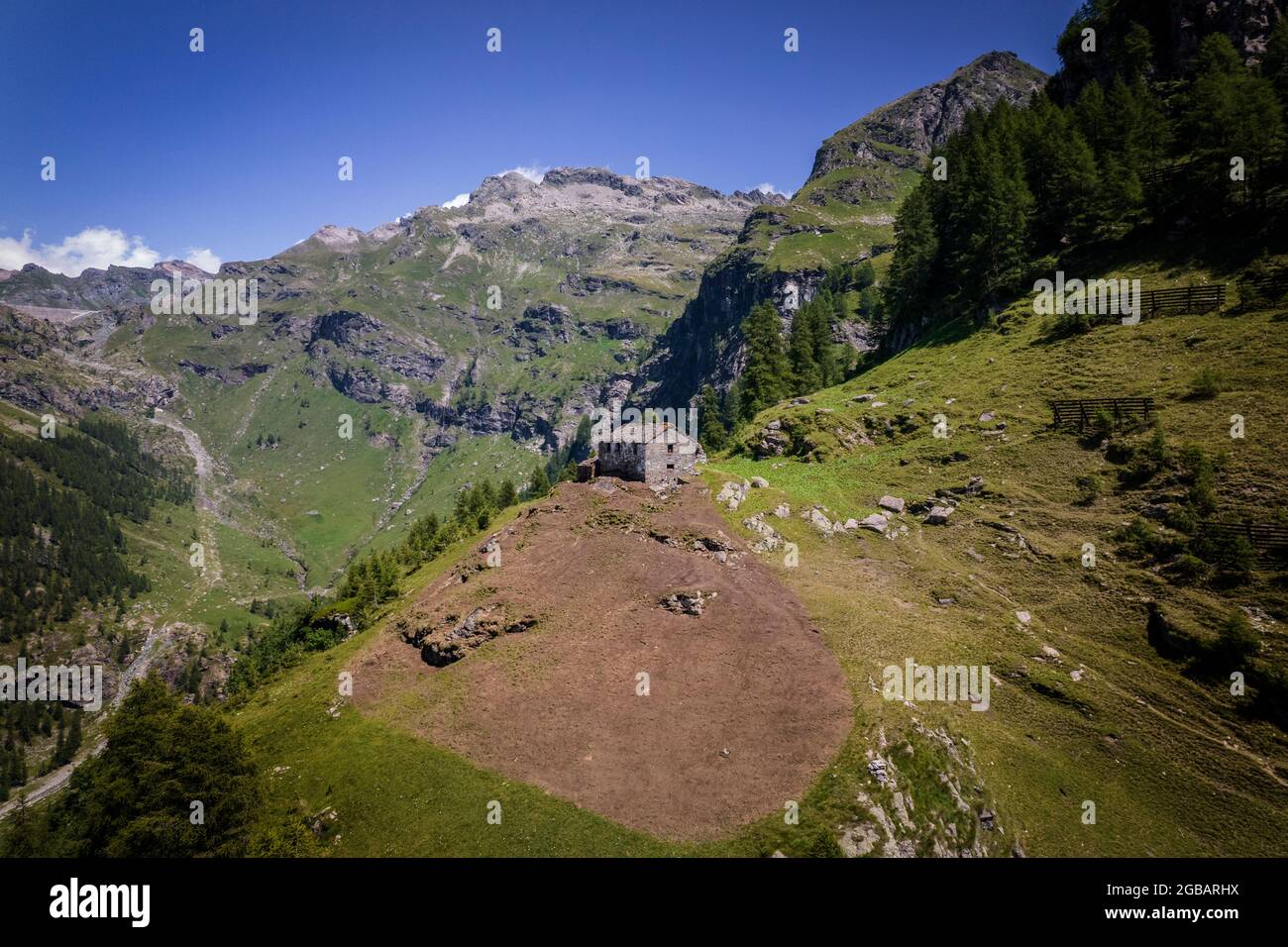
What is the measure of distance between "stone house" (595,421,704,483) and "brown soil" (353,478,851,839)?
443 centimetres

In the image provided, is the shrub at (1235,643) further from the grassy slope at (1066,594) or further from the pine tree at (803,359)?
the pine tree at (803,359)

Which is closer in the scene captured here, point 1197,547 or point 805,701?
point 805,701

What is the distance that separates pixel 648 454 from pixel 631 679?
22.2 metres

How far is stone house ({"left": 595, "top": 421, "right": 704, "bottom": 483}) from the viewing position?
50438mm

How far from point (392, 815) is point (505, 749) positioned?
19.1 feet

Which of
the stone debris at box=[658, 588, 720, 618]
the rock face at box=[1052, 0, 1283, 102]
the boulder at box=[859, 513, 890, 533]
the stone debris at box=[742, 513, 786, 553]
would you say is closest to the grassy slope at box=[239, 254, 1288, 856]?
the boulder at box=[859, 513, 890, 533]

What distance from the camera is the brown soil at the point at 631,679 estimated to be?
88.8 feet

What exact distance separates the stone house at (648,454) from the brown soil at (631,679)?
→ 14.5 ft

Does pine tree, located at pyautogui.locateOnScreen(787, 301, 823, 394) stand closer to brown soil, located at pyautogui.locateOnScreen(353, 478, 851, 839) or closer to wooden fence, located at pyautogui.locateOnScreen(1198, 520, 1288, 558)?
brown soil, located at pyautogui.locateOnScreen(353, 478, 851, 839)

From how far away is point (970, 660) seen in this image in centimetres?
3281
